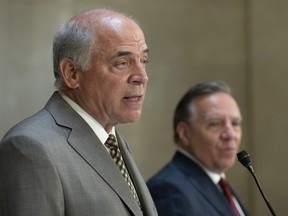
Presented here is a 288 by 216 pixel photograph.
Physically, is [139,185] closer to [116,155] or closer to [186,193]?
[116,155]

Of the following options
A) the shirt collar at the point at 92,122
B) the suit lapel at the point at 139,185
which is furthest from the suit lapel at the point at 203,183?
the shirt collar at the point at 92,122

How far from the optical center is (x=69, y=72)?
237cm

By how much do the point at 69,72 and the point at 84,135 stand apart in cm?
26

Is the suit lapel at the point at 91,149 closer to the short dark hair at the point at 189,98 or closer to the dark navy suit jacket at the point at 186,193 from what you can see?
the dark navy suit jacket at the point at 186,193

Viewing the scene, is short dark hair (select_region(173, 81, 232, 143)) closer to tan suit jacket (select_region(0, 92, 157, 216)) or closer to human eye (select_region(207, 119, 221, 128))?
human eye (select_region(207, 119, 221, 128))

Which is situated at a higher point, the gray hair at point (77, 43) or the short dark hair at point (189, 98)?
the gray hair at point (77, 43)

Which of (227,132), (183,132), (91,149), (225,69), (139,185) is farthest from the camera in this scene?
(225,69)

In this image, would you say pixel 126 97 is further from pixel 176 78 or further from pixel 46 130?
pixel 176 78

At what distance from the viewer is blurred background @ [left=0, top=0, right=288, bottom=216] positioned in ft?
15.7

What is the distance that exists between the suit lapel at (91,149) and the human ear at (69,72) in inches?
3.9

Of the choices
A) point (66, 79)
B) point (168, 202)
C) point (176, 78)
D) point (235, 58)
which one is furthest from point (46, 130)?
point (235, 58)

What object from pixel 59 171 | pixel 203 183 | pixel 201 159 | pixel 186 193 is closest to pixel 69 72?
pixel 59 171

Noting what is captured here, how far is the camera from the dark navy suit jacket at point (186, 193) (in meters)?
3.21

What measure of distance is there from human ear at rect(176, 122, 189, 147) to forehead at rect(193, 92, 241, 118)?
0.35 feet
